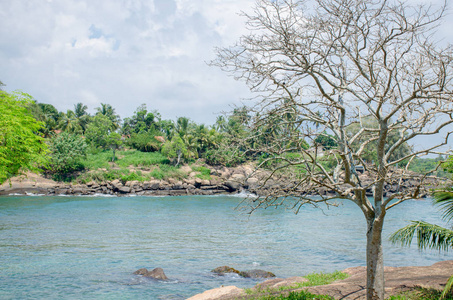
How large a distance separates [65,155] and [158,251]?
4051cm

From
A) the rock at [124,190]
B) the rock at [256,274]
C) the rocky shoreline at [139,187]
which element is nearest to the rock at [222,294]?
the rock at [256,274]

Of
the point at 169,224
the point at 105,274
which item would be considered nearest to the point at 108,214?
the point at 169,224

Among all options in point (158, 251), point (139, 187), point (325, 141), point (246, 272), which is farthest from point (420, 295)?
point (139, 187)

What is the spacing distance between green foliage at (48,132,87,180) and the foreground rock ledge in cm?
4695

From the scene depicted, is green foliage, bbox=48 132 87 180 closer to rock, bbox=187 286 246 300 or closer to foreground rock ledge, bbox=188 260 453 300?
rock, bbox=187 286 246 300

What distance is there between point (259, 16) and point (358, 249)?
1494cm

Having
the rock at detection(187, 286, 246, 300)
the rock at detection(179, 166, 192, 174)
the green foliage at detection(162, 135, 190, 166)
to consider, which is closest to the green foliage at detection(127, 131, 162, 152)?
the green foliage at detection(162, 135, 190, 166)

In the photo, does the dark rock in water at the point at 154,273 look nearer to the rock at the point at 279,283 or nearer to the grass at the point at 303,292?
the rock at the point at 279,283

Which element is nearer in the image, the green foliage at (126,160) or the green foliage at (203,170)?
the green foliage at (126,160)

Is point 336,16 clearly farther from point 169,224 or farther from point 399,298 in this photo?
point 169,224

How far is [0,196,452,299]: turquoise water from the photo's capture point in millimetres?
11586

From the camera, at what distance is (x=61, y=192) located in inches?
1893

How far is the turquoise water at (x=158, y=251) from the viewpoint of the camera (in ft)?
38.0

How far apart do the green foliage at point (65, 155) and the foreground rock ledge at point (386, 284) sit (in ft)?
154
